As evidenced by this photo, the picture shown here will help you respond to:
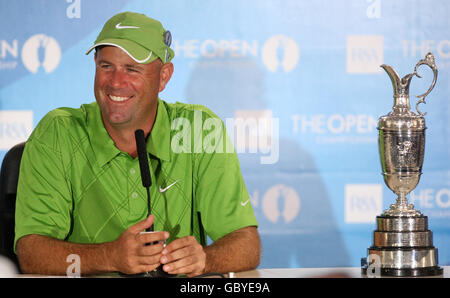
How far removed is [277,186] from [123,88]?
0.92 meters

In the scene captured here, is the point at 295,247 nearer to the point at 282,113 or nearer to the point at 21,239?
the point at 282,113

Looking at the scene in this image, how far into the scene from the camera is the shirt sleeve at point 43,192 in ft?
6.30

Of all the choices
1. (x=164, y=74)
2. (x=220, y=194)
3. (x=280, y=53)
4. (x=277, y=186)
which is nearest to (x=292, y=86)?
(x=280, y=53)

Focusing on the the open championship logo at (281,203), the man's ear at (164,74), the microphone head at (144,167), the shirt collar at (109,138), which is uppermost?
the man's ear at (164,74)

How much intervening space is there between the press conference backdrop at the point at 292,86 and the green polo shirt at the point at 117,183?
2.02 ft

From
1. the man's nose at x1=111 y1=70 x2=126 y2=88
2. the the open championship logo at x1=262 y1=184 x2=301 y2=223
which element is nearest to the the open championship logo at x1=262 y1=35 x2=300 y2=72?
the the open championship logo at x1=262 y1=184 x2=301 y2=223

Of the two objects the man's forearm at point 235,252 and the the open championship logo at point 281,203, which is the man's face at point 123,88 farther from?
the the open championship logo at point 281,203

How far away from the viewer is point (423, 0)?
2.76m

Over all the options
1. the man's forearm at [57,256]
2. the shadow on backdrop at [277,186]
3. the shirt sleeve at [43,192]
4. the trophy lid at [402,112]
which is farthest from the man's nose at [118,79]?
the trophy lid at [402,112]

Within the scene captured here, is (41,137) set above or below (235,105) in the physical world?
below

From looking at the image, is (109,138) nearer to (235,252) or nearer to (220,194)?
(220,194)
